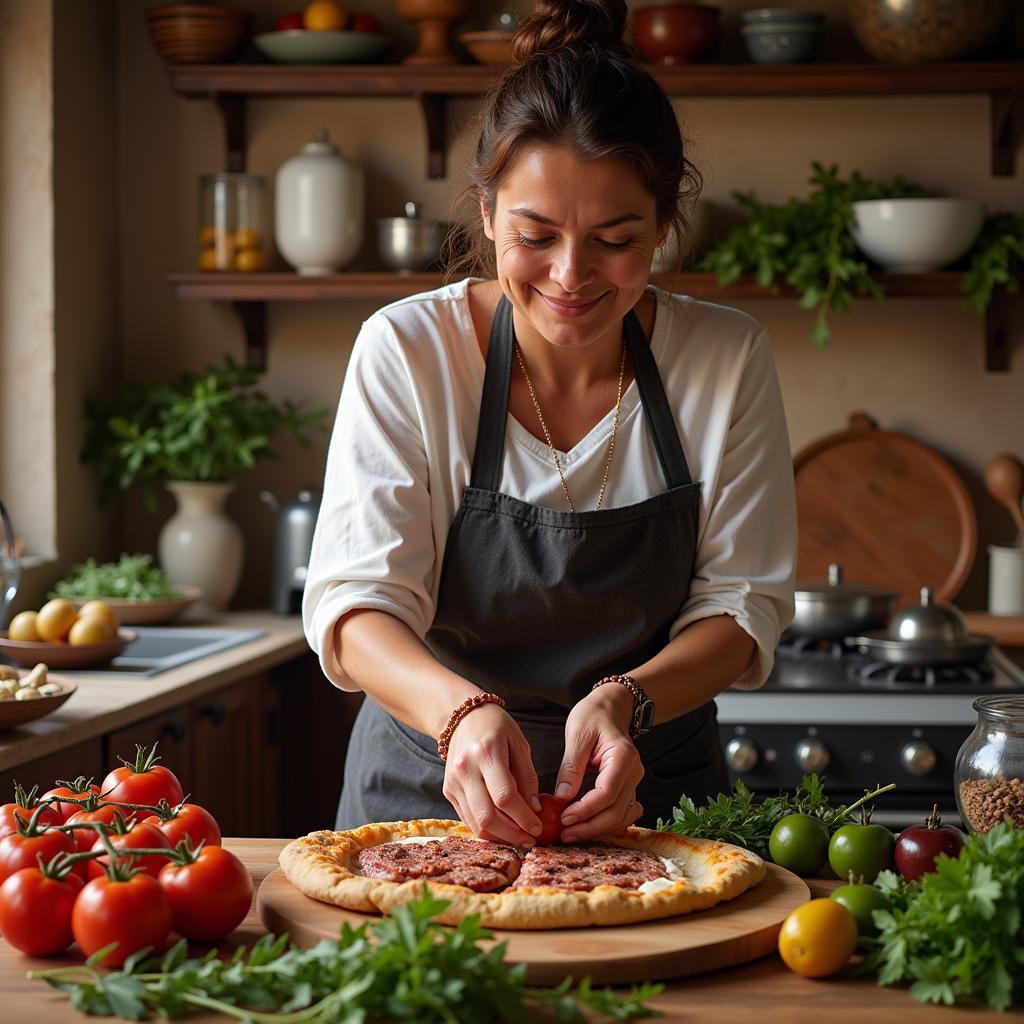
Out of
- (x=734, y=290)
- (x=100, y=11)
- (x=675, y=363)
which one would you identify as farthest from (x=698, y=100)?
(x=675, y=363)

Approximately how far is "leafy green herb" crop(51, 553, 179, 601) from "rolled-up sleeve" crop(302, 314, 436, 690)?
1428 mm

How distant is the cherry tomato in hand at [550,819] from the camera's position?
1381mm

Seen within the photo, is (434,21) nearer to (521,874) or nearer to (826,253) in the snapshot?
(826,253)

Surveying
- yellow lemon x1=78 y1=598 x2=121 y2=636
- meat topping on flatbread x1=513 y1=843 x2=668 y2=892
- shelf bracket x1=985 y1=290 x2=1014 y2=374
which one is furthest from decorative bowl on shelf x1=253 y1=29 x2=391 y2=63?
meat topping on flatbread x1=513 y1=843 x2=668 y2=892

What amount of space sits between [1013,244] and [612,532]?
1.82m

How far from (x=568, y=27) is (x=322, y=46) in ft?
5.60

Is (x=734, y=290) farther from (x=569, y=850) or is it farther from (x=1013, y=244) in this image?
(x=569, y=850)

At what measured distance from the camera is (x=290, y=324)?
356 cm

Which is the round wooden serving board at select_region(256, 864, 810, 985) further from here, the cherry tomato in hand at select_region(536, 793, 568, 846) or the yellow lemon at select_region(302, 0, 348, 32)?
the yellow lemon at select_region(302, 0, 348, 32)

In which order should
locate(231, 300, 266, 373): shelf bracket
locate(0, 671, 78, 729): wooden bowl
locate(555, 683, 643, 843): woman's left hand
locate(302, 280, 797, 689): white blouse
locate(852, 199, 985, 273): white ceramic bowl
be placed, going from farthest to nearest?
locate(231, 300, 266, 373): shelf bracket, locate(852, 199, 985, 273): white ceramic bowl, locate(0, 671, 78, 729): wooden bowl, locate(302, 280, 797, 689): white blouse, locate(555, 683, 643, 843): woman's left hand

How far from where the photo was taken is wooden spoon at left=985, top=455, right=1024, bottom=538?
334 centimetres

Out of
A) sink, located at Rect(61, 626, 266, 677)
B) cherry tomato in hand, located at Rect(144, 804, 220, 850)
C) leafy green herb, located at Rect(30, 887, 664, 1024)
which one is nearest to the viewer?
leafy green herb, located at Rect(30, 887, 664, 1024)

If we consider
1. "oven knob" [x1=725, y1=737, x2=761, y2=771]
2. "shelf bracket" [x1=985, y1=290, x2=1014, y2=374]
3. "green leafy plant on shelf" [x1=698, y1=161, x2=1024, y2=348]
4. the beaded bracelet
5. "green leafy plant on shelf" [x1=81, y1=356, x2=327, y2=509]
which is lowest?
"oven knob" [x1=725, y1=737, x2=761, y2=771]

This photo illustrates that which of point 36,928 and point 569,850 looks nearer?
point 36,928
